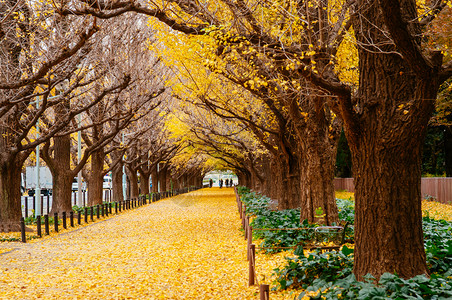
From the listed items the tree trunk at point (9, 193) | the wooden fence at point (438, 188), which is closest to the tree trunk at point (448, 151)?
the wooden fence at point (438, 188)

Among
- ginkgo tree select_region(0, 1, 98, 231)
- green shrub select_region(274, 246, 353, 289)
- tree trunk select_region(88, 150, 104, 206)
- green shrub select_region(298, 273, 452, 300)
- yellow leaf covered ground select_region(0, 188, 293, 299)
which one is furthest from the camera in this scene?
tree trunk select_region(88, 150, 104, 206)

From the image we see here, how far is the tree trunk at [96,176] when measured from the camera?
26.3 meters

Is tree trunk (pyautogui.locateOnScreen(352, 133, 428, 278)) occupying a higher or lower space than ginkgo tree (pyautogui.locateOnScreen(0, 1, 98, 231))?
→ lower

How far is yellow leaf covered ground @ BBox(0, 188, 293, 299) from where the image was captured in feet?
26.1

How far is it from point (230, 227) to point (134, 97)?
7705 mm

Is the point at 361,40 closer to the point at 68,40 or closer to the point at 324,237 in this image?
the point at 324,237

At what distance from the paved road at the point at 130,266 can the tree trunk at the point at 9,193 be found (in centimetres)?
204

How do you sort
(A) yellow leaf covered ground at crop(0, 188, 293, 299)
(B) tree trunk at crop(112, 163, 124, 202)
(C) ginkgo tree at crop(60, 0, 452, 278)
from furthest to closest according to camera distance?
(B) tree trunk at crop(112, 163, 124, 202) → (A) yellow leaf covered ground at crop(0, 188, 293, 299) → (C) ginkgo tree at crop(60, 0, 452, 278)

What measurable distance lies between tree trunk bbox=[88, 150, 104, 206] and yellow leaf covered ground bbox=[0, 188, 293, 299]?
975 cm

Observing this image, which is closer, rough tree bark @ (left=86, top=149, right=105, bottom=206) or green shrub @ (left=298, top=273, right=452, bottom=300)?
green shrub @ (left=298, top=273, right=452, bottom=300)

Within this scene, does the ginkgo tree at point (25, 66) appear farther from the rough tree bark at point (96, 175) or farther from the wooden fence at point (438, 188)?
the wooden fence at point (438, 188)

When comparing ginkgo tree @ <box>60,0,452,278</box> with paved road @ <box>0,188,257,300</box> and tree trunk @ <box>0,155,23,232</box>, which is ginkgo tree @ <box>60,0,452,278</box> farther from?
tree trunk @ <box>0,155,23,232</box>

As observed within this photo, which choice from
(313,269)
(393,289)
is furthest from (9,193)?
(393,289)

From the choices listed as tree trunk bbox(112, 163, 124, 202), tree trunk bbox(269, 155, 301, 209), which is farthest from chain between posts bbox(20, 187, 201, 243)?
tree trunk bbox(269, 155, 301, 209)
